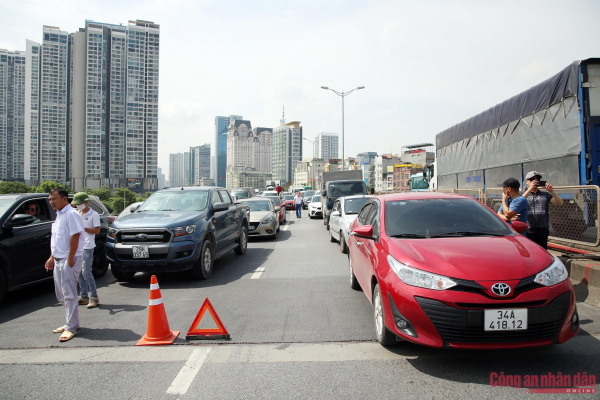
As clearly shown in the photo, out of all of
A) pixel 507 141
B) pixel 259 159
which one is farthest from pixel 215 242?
pixel 259 159

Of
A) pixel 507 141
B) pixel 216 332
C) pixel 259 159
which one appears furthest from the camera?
pixel 259 159

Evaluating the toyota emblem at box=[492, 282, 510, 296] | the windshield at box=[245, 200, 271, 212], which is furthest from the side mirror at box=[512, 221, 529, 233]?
the windshield at box=[245, 200, 271, 212]

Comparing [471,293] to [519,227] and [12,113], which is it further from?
[12,113]

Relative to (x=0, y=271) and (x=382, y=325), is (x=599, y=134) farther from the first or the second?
(x=0, y=271)

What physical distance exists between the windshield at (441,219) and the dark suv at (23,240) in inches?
217

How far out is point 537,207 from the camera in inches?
Result: 222

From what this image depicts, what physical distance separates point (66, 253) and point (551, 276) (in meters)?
5.05

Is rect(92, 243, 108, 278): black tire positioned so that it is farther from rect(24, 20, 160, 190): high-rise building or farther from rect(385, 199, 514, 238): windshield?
rect(24, 20, 160, 190): high-rise building

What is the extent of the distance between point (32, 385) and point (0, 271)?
10.3ft

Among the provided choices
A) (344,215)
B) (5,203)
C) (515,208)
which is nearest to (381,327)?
(515,208)

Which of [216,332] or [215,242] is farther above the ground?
[215,242]

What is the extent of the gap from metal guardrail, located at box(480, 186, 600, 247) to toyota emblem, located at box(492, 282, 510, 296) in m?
4.10

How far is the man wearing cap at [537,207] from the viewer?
5.58 metres

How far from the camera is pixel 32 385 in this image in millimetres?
3312
